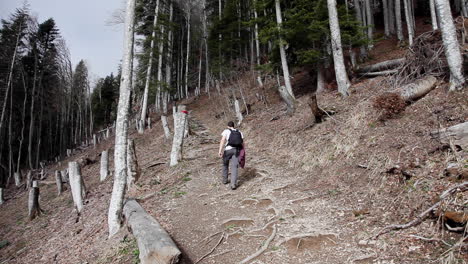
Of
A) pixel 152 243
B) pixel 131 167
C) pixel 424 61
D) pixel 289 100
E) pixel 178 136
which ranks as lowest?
pixel 152 243

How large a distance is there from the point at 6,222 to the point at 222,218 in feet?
43.5

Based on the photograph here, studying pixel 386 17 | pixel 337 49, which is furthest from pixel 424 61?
pixel 386 17

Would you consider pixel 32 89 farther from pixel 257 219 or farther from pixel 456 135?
pixel 456 135

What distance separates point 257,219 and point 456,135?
151 inches

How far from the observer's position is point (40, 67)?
26969 millimetres

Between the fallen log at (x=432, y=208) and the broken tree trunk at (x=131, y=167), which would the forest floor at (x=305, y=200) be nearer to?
the fallen log at (x=432, y=208)

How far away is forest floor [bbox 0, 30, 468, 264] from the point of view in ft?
11.8

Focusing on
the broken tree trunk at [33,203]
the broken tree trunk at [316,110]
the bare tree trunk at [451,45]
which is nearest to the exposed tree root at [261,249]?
the broken tree trunk at [316,110]

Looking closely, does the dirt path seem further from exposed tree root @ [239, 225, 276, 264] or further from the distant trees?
the distant trees

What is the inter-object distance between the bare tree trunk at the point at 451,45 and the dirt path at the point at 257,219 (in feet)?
13.5

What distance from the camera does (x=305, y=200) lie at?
5.32 m

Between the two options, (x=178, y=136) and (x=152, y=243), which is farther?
(x=178, y=136)

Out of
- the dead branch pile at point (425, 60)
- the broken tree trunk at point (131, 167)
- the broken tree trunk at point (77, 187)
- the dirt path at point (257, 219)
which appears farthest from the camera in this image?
the broken tree trunk at point (77, 187)

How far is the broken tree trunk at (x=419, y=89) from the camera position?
6.48 meters
